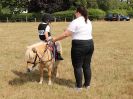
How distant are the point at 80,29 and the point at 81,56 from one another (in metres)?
0.73

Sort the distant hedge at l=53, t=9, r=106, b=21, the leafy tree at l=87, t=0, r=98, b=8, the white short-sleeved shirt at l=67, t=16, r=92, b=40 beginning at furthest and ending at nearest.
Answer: the leafy tree at l=87, t=0, r=98, b=8 → the distant hedge at l=53, t=9, r=106, b=21 → the white short-sleeved shirt at l=67, t=16, r=92, b=40

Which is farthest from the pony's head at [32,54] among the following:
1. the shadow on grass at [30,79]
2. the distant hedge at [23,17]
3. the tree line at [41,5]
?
the tree line at [41,5]

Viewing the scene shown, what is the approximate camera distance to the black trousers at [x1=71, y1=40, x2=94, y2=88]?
992cm

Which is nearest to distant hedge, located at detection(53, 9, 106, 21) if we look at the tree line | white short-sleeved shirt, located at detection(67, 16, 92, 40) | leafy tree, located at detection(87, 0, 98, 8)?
the tree line

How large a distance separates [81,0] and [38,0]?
8124mm

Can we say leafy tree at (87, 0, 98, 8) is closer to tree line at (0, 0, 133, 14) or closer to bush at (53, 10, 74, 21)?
tree line at (0, 0, 133, 14)

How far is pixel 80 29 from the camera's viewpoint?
975 centimetres

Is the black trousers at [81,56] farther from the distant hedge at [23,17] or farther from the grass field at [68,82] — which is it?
the distant hedge at [23,17]

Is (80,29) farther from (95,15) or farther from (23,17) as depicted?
(23,17)

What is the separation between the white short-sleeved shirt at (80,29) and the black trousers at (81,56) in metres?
0.13

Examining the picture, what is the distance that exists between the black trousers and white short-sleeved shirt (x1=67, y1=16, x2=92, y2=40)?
0.13 m

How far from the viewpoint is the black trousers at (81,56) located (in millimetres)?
9922

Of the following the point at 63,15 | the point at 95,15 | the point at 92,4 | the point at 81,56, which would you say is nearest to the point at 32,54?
the point at 81,56

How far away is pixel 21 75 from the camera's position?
12641mm
